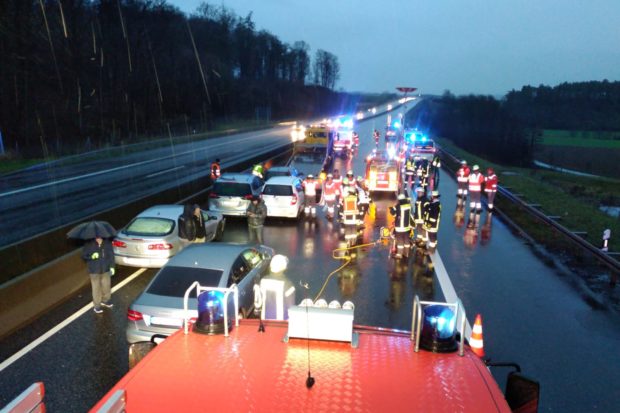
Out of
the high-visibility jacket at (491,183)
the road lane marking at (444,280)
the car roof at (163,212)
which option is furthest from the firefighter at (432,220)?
the high-visibility jacket at (491,183)

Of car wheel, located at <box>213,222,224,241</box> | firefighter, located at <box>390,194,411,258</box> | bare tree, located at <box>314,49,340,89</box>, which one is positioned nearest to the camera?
firefighter, located at <box>390,194,411,258</box>

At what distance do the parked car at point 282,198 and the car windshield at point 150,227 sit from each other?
5.41 metres

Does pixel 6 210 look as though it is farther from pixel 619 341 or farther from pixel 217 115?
pixel 217 115

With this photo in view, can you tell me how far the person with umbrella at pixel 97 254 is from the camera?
8.52 m

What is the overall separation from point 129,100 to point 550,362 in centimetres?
5902

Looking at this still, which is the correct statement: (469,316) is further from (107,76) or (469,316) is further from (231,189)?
(107,76)

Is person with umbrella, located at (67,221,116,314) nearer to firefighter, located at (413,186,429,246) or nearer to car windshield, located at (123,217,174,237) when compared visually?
car windshield, located at (123,217,174,237)

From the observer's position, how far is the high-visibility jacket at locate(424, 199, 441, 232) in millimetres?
12070

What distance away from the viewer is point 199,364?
3.28 meters

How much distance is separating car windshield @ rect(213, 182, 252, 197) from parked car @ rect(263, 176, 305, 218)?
715 mm

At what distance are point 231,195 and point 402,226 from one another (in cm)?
609

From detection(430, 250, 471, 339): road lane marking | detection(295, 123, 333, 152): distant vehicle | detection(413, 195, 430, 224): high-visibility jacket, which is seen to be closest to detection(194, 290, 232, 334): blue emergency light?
detection(430, 250, 471, 339): road lane marking

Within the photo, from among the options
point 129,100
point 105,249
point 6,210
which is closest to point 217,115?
point 129,100

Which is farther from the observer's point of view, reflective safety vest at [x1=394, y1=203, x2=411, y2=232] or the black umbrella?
reflective safety vest at [x1=394, y1=203, x2=411, y2=232]
